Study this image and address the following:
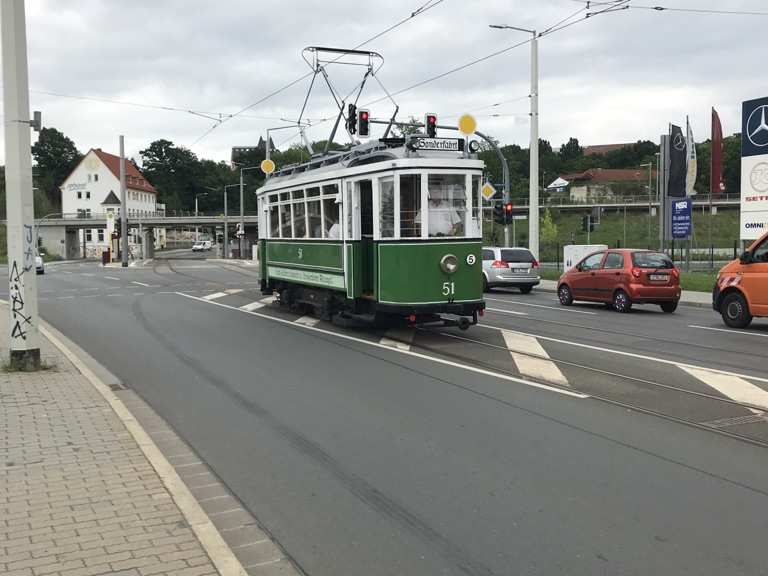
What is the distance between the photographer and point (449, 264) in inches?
501

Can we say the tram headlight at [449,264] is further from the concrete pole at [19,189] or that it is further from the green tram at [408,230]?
the concrete pole at [19,189]

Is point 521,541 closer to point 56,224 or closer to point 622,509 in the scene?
point 622,509

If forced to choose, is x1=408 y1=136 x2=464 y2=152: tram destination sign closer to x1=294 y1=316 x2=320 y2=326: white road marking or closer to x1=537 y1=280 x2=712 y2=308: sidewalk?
x1=294 y1=316 x2=320 y2=326: white road marking

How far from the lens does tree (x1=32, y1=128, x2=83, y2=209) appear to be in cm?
13575

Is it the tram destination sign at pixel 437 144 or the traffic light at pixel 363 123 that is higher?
the traffic light at pixel 363 123

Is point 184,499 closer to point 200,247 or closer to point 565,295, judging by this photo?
point 565,295

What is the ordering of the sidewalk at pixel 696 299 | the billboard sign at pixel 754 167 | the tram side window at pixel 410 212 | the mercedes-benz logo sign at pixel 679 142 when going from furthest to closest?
1. the mercedes-benz logo sign at pixel 679 142
2. the billboard sign at pixel 754 167
3. the sidewalk at pixel 696 299
4. the tram side window at pixel 410 212

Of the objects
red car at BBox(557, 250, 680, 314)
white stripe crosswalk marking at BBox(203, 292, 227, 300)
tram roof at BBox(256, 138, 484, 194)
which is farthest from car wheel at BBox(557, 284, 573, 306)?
white stripe crosswalk marking at BBox(203, 292, 227, 300)

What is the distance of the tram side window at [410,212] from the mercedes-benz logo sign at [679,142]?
Result: 19142 mm

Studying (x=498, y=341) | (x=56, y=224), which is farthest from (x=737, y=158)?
(x=498, y=341)

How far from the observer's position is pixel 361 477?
568 cm

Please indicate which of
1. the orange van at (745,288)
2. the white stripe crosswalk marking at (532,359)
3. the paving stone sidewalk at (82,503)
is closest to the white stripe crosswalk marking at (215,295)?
the white stripe crosswalk marking at (532,359)

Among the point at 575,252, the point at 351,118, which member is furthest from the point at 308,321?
the point at 575,252

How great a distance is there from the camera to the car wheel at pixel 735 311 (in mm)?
14820
